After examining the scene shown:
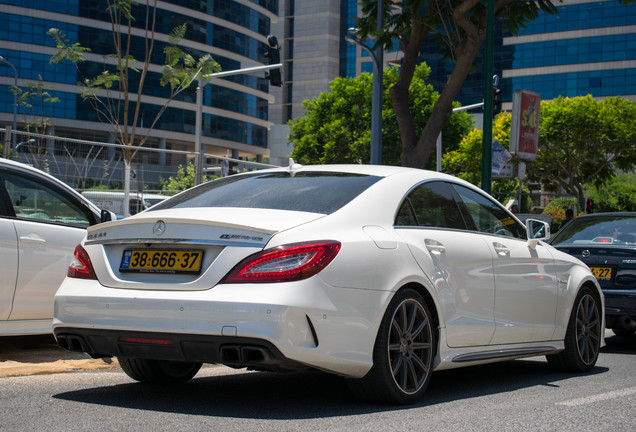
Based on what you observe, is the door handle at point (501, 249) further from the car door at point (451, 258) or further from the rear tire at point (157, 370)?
the rear tire at point (157, 370)

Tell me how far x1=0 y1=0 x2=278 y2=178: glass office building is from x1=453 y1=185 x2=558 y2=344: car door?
→ 192 feet

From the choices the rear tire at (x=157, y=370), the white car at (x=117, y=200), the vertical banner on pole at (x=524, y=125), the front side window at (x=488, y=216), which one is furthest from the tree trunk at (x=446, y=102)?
the rear tire at (x=157, y=370)

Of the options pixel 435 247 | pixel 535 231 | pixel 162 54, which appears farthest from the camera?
pixel 162 54

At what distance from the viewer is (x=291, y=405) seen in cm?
521

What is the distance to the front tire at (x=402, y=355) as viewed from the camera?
5039mm

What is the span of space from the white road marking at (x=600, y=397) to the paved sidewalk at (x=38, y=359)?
3359 millimetres

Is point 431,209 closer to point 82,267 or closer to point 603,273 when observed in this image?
point 82,267

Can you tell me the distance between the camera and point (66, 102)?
221 ft

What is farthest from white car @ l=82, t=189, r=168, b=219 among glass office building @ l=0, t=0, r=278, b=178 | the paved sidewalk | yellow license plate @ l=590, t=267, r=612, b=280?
glass office building @ l=0, t=0, r=278, b=178

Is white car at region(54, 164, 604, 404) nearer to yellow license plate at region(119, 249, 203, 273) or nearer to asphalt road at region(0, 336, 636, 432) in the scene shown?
yellow license plate at region(119, 249, 203, 273)

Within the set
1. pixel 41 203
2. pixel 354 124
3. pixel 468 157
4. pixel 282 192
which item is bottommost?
pixel 41 203

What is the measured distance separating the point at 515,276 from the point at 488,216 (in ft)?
1.59

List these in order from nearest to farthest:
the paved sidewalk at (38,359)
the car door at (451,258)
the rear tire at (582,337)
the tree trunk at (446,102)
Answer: the car door at (451,258) → the paved sidewalk at (38,359) → the rear tire at (582,337) → the tree trunk at (446,102)

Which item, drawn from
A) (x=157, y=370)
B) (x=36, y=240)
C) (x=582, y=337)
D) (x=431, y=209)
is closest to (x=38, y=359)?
(x=36, y=240)
